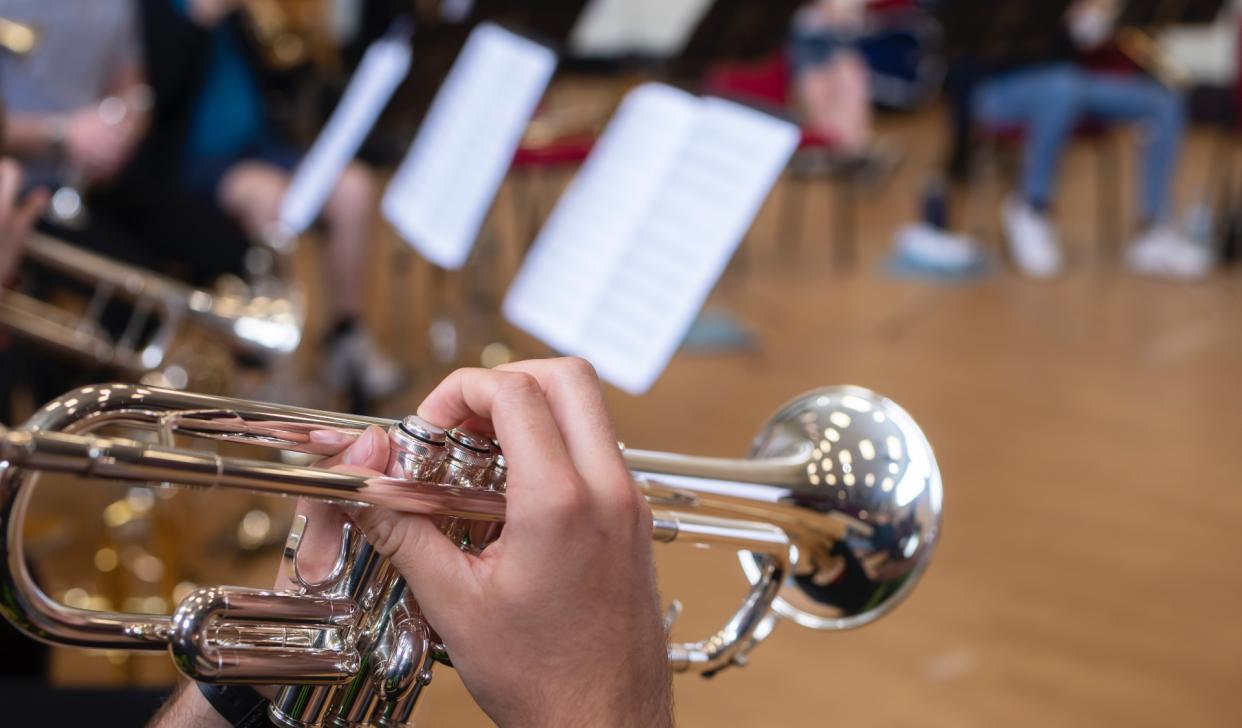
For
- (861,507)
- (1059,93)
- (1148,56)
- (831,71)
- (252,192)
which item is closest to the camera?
(861,507)

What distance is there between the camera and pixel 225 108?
10.3 feet

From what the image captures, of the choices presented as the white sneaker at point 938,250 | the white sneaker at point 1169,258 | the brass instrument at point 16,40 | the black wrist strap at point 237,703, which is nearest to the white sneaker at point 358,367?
the brass instrument at point 16,40

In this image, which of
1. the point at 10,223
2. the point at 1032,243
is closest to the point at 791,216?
the point at 1032,243

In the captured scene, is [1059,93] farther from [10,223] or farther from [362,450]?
[362,450]

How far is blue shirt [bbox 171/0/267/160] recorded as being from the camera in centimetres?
311

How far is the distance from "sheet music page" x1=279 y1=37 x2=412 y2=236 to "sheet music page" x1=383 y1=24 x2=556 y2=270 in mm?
253

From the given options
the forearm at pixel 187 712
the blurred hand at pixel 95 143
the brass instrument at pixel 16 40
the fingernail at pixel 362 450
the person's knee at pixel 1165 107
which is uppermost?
the brass instrument at pixel 16 40

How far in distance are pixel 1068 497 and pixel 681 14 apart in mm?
6902

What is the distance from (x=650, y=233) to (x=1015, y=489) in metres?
1.69

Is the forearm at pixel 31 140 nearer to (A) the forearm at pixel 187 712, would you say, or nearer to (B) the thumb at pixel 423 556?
(A) the forearm at pixel 187 712

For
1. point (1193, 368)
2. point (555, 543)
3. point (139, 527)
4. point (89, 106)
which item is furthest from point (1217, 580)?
point (89, 106)

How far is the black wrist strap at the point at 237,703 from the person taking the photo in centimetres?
77

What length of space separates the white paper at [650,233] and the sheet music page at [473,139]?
1.26 ft

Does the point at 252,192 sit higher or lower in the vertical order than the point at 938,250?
higher
